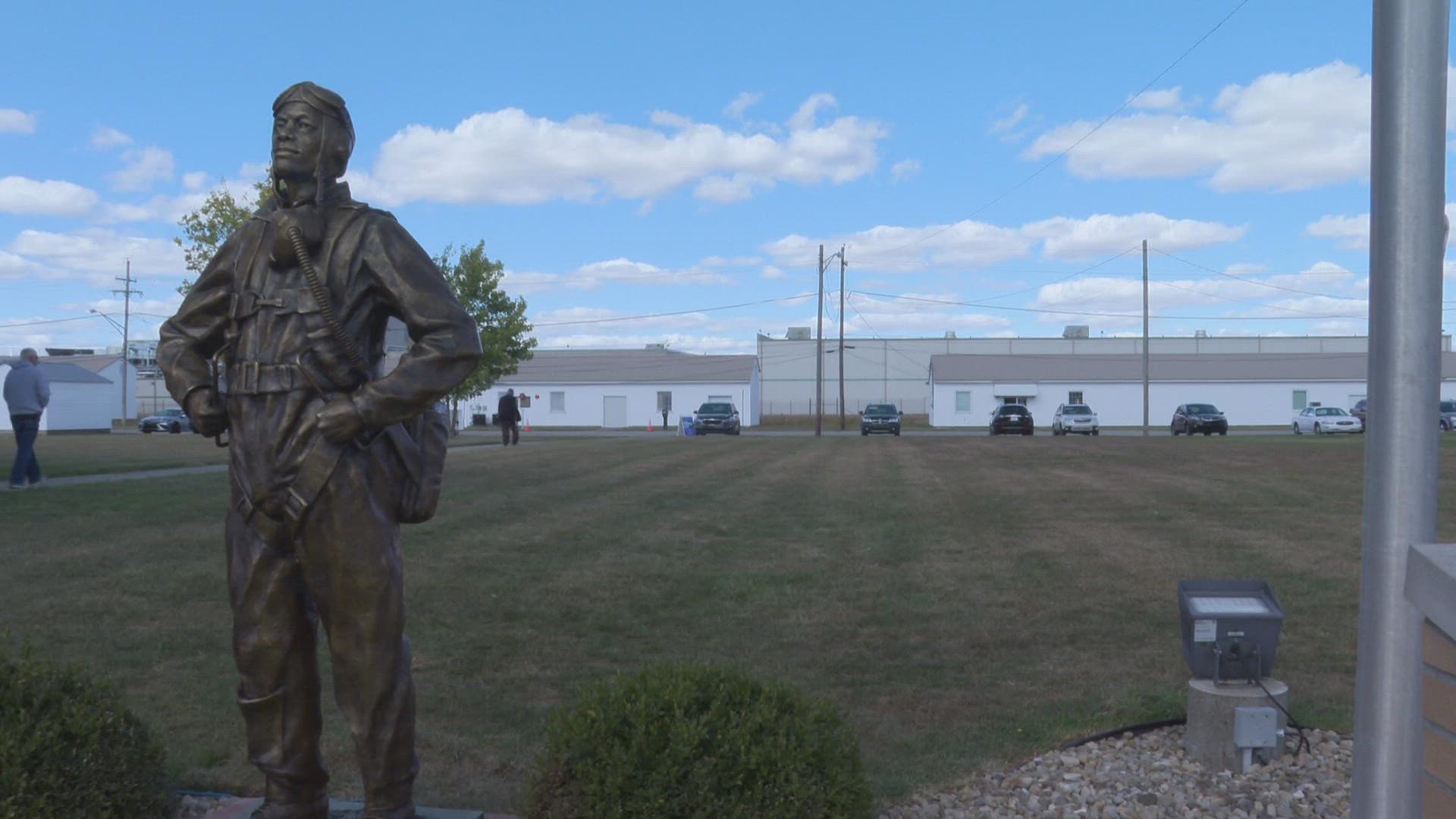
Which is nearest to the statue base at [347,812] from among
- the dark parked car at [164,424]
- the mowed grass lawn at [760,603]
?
the mowed grass lawn at [760,603]

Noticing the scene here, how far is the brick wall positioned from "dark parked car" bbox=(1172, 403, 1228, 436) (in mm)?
46525

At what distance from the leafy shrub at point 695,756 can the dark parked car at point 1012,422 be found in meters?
→ 44.8

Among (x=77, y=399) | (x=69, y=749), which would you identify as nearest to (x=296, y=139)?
(x=69, y=749)

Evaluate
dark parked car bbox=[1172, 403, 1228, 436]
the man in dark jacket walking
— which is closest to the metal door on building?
dark parked car bbox=[1172, 403, 1228, 436]

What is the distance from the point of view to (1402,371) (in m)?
3.22

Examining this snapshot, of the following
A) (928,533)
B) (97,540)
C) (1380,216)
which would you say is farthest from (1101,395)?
(1380,216)

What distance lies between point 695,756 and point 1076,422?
48418 mm

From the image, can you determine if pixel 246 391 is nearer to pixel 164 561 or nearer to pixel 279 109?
pixel 279 109

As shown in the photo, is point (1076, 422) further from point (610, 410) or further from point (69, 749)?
point (69, 749)

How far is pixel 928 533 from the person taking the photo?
1334cm

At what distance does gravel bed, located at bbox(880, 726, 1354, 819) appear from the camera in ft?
15.6

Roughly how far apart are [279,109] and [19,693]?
1.93 meters

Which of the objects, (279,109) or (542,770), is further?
(542,770)

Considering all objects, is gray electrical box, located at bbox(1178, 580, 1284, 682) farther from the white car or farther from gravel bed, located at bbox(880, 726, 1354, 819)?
the white car
